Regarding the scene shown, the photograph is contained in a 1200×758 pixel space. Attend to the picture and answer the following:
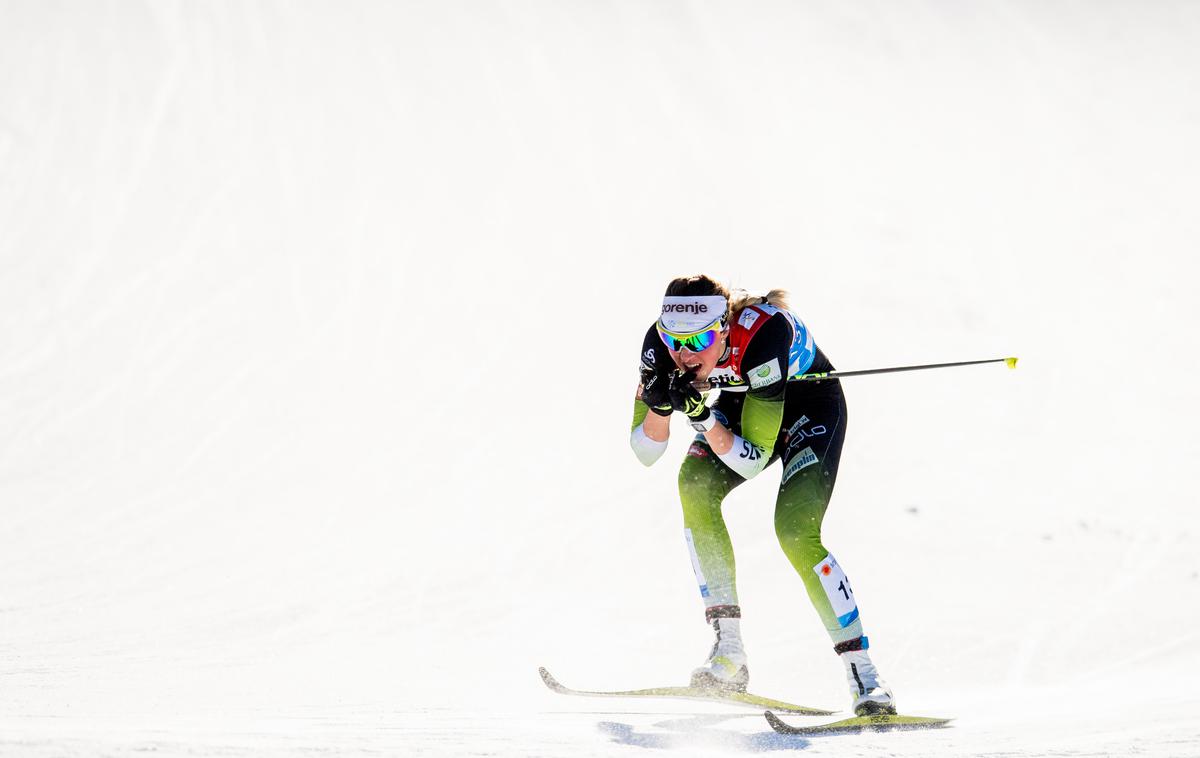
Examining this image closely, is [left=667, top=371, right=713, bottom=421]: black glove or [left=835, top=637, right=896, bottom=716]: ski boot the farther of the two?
[left=667, top=371, right=713, bottom=421]: black glove

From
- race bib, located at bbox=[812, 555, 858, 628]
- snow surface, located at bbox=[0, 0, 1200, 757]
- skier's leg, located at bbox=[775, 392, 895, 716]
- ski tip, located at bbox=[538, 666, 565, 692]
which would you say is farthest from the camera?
snow surface, located at bbox=[0, 0, 1200, 757]

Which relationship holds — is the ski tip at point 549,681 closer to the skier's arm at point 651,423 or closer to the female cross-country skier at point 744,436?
the female cross-country skier at point 744,436

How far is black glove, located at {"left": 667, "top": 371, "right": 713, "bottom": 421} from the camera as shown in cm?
549

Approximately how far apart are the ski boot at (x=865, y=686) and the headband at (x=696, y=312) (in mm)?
1630

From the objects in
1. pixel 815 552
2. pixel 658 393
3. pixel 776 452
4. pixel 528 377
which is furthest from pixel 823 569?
pixel 528 377

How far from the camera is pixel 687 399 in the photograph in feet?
18.0

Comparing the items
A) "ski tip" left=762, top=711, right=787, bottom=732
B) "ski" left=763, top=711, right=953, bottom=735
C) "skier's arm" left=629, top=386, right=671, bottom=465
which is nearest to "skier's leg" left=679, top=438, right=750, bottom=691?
"skier's arm" left=629, top=386, right=671, bottom=465

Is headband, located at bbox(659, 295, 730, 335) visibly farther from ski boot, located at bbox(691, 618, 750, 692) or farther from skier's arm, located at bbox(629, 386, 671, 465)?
ski boot, located at bbox(691, 618, 750, 692)

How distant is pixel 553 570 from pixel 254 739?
5.70 m

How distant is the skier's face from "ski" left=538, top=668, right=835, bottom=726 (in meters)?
1.55

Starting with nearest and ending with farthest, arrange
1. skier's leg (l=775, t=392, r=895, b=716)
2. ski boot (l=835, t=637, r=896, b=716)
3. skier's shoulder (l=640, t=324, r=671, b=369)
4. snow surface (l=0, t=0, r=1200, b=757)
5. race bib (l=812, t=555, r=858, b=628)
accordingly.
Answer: ski boot (l=835, t=637, r=896, b=716)
skier's leg (l=775, t=392, r=895, b=716)
race bib (l=812, t=555, r=858, b=628)
skier's shoulder (l=640, t=324, r=671, b=369)
snow surface (l=0, t=0, r=1200, b=757)

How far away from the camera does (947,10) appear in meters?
43.5

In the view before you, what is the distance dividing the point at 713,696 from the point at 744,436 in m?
1.28

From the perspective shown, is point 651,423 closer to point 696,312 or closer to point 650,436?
point 650,436
